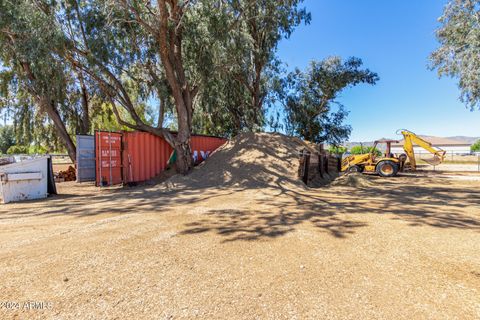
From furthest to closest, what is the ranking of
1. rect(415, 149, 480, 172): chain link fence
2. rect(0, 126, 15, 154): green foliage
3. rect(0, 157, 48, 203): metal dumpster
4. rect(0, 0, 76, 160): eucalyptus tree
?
rect(0, 126, 15, 154): green foliage, rect(415, 149, 480, 172): chain link fence, rect(0, 0, 76, 160): eucalyptus tree, rect(0, 157, 48, 203): metal dumpster

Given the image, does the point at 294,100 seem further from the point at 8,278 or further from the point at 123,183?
the point at 8,278

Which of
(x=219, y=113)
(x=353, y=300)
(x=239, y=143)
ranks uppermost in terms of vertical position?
(x=219, y=113)

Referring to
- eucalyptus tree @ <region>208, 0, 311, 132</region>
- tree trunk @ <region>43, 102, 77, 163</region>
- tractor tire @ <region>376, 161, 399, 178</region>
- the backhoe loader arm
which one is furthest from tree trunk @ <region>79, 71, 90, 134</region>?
the backhoe loader arm

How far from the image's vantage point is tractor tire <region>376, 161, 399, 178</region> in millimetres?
14828

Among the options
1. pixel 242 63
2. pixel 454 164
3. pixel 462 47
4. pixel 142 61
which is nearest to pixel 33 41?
pixel 142 61

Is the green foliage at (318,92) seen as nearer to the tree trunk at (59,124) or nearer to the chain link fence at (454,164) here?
the chain link fence at (454,164)

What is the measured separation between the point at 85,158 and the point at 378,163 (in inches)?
617

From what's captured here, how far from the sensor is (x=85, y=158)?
1053cm

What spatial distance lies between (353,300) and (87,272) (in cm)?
275

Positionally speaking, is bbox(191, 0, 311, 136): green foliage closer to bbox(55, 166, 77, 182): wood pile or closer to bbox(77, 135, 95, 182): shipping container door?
bbox(77, 135, 95, 182): shipping container door

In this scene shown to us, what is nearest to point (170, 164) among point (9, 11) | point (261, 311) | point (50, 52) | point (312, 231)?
point (50, 52)

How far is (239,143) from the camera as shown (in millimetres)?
12414

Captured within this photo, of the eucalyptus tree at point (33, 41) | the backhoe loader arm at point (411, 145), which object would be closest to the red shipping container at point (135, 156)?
the eucalyptus tree at point (33, 41)

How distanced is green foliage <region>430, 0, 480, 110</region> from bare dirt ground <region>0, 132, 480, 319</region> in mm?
7855
